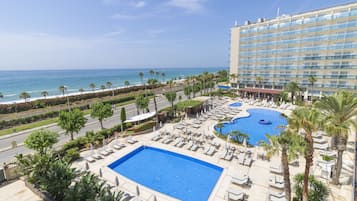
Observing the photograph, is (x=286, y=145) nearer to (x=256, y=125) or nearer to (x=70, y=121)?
(x=70, y=121)

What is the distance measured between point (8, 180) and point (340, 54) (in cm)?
5457

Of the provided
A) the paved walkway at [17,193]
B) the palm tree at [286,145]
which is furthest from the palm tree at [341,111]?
the paved walkway at [17,193]

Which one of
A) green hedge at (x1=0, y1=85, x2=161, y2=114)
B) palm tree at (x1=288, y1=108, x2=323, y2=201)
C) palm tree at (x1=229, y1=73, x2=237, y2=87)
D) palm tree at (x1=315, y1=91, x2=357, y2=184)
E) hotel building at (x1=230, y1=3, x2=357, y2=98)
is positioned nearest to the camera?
palm tree at (x1=288, y1=108, x2=323, y2=201)

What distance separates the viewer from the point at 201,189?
13.0 meters

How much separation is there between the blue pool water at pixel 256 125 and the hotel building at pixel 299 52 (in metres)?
16.4

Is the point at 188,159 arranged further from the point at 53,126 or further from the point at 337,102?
the point at 53,126

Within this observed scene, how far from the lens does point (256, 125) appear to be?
2833 centimetres

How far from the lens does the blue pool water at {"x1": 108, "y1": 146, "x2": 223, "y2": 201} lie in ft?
42.3

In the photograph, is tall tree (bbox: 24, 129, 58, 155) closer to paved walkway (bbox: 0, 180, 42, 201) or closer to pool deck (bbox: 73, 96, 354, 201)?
paved walkway (bbox: 0, 180, 42, 201)

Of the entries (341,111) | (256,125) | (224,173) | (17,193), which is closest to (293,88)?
(256,125)

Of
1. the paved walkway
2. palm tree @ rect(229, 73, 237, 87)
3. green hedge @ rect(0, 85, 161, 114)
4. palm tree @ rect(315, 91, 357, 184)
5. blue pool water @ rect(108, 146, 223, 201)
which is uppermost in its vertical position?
palm tree @ rect(229, 73, 237, 87)

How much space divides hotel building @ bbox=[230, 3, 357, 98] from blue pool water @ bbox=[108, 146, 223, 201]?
3950cm

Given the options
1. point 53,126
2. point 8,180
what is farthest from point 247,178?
point 53,126

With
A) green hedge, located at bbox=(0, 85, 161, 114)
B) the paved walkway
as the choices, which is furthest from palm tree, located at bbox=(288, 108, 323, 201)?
green hedge, located at bbox=(0, 85, 161, 114)
